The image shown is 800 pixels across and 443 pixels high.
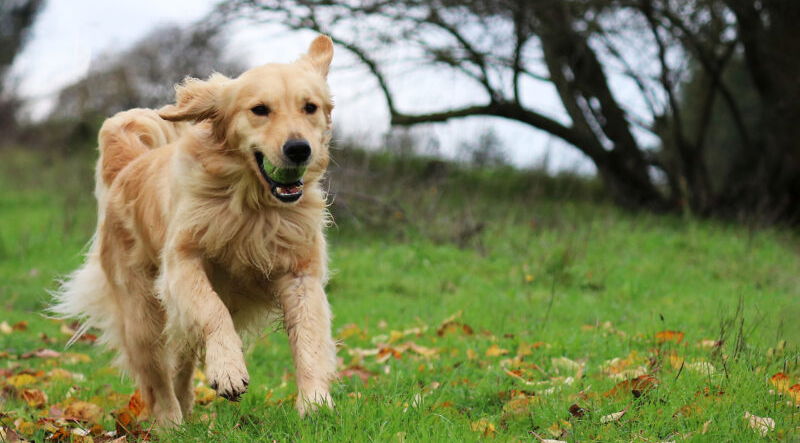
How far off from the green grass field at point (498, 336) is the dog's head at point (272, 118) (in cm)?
103

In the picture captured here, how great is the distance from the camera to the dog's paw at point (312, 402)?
3375 millimetres

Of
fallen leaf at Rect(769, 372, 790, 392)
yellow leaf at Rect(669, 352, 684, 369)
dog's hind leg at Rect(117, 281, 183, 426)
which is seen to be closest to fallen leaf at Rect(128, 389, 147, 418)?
→ dog's hind leg at Rect(117, 281, 183, 426)

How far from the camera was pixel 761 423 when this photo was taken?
3152mm

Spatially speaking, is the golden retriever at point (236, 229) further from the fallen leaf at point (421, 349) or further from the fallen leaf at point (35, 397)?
the fallen leaf at point (421, 349)

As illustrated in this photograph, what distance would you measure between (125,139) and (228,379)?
7.89ft

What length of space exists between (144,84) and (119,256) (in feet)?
47.9

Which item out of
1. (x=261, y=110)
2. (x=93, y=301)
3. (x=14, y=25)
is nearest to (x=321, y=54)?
(x=261, y=110)

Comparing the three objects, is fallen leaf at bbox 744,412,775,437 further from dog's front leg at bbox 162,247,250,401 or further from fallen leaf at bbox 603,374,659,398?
dog's front leg at bbox 162,247,250,401

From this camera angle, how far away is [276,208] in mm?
3936

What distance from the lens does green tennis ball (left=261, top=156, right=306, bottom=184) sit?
371 cm

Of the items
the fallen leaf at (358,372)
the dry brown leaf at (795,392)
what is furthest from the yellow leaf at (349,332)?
the dry brown leaf at (795,392)

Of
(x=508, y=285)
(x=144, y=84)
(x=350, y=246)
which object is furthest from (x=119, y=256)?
(x=144, y=84)

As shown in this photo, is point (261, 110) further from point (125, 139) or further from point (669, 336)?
point (669, 336)

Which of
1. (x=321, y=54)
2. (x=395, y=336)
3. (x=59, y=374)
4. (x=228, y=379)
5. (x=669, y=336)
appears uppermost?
(x=321, y=54)
